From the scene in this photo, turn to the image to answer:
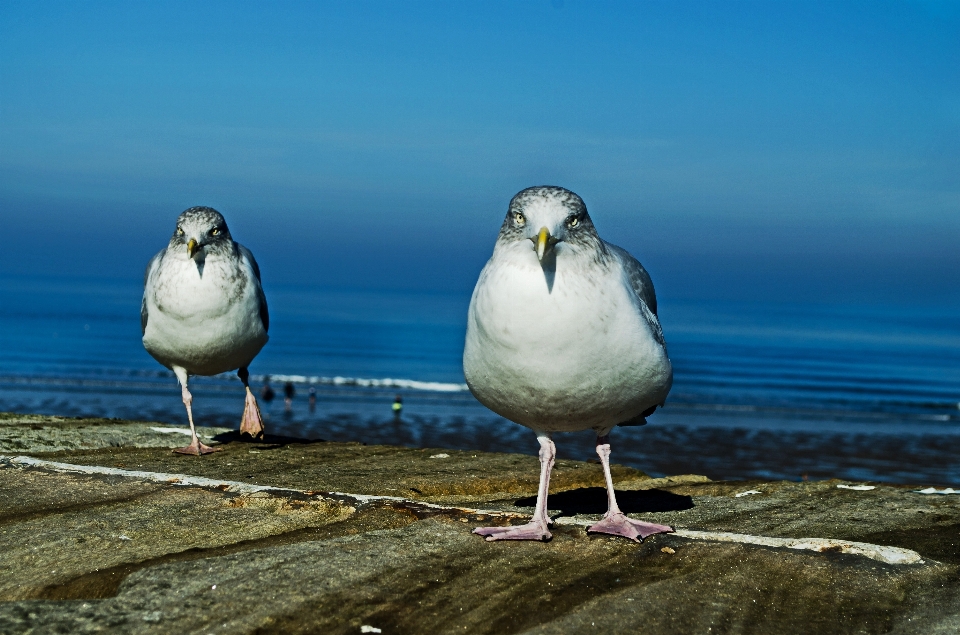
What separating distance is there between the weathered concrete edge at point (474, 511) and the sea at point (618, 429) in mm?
14783

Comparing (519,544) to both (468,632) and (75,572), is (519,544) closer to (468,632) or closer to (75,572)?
Answer: (468,632)

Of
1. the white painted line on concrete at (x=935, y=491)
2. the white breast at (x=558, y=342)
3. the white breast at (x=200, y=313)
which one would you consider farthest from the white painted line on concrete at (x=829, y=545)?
the white breast at (x=200, y=313)

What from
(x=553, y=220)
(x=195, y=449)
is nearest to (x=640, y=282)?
(x=553, y=220)

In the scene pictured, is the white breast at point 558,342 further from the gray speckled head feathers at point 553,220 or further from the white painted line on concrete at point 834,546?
the white painted line on concrete at point 834,546

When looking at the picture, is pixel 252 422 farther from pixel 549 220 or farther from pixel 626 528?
pixel 549 220

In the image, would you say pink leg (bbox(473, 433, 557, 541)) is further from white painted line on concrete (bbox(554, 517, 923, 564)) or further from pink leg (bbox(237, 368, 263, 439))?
pink leg (bbox(237, 368, 263, 439))

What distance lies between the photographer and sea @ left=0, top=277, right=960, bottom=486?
78.8 feet

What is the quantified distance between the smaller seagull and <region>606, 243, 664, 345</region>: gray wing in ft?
13.0

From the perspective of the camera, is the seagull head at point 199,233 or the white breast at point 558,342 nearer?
the white breast at point 558,342

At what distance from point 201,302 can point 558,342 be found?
438 centimetres

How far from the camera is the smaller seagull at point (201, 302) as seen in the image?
8.10 meters

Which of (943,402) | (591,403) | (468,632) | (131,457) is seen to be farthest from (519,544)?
(943,402)

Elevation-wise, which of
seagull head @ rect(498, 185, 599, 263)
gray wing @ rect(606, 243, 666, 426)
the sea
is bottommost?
the sea

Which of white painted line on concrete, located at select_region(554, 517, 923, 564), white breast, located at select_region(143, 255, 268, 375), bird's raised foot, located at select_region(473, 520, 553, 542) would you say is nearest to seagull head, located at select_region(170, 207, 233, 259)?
white breast, located at select_region(143, 255, 268, 375)
